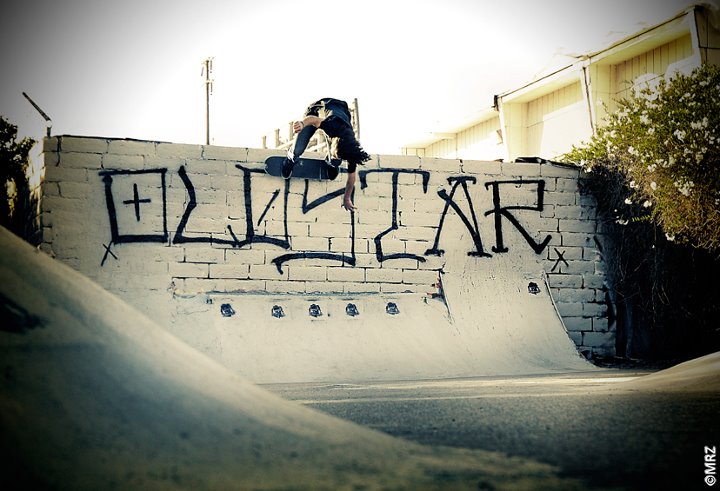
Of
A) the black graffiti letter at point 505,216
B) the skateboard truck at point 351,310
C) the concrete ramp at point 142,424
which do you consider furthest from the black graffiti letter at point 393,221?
the concrete ramp at point 142,424

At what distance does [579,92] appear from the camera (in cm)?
1873

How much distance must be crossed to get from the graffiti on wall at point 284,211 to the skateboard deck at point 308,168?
106 millimetres

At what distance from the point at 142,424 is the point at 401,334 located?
622 centimetres

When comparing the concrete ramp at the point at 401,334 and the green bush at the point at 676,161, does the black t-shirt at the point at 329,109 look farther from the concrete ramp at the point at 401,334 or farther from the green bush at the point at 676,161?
the green bush at the point at 676,161

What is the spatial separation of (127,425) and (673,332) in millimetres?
9241

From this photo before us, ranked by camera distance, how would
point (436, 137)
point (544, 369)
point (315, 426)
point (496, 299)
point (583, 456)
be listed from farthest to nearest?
point (436, 137) < point (496, 299) < point (544, 369) < point (315, 426) < point (583, 456)

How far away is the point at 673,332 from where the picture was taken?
Result: 10516 millimetres

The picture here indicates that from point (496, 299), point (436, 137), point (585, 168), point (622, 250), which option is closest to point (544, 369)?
point (496, 299)

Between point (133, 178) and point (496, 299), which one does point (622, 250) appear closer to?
point (496, 299)

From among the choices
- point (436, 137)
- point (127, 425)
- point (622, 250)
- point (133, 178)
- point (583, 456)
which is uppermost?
point (436, 137)

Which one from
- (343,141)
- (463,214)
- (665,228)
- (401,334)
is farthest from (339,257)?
(665,228)

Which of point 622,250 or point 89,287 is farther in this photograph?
point 622,250

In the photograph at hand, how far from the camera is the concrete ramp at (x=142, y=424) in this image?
103 inches

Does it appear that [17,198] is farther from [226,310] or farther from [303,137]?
[303,137]
